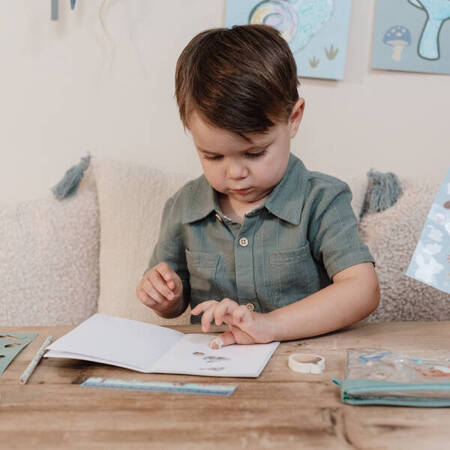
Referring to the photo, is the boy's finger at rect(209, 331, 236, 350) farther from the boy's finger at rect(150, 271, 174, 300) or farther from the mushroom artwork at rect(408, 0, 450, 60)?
the mushroom artwork at rect(408, 0, 450, 60)

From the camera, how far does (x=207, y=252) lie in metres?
1.18

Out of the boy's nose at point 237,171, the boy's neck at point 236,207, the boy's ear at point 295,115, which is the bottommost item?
the boy's neck at point 236,207

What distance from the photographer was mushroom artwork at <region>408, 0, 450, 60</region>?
156 cm

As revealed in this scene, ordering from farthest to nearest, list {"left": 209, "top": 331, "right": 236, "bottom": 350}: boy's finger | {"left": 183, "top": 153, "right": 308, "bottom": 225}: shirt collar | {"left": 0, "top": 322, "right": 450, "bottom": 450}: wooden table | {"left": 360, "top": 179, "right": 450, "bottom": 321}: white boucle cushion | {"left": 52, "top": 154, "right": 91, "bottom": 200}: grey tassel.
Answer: {"left": 52, "top": 154, "right": 91, "bottom": 200}: grey tassel < {"left": 360, "top": 179, "right": 450, "bottom": 321}: white boucle cushion < {"left": 183, "top": 153, "right": 308, "bottom": 225}: shirt collar < {"left": 209, "top": 331, "right": 236, "bottom": 350}: boy's finger < {"left": 0, "top": 322, "right": 450, "bottom": 450}: wooden table

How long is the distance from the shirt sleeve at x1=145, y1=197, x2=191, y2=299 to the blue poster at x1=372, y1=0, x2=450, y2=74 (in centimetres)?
74

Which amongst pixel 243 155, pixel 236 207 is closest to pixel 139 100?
pixel 236 207

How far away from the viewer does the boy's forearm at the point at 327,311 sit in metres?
0.92

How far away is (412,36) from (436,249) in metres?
0.89

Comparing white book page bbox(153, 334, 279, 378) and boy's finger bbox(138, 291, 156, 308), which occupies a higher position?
white book page bbox(153, 334, 279, 378)

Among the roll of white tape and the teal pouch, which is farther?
the roll of white tape

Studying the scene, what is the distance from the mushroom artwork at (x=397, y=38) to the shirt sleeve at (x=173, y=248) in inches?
29.9

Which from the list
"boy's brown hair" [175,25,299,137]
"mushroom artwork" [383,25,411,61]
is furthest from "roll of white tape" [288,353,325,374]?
"mushroom artwork" [383,25,411,61]

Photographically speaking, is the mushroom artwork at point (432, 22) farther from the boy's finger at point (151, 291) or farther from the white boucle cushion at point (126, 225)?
the boy's finger at point (151, 291)

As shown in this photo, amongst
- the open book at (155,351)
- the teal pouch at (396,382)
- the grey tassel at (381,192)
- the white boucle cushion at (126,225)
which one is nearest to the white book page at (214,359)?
the open book at (155,351)
